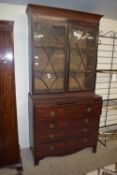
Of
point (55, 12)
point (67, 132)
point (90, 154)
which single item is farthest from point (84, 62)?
point (90, 154)

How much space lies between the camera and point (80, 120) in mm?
2172

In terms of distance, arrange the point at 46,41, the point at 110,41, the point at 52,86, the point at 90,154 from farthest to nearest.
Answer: the point at 110,41 → the point at 90,154 → the point at 52,86 → the point at 46,41

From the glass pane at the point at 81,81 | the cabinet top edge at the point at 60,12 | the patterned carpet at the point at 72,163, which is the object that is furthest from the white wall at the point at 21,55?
the glass pane at the point at 81,81

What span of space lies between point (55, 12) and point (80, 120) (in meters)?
1.50

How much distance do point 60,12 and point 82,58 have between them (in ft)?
2.32

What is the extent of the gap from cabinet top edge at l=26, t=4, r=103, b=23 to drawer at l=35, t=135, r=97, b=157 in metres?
1.73

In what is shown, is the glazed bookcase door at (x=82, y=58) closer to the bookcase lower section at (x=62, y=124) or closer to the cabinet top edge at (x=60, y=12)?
the cabinet top edge at (x=60, y=12)

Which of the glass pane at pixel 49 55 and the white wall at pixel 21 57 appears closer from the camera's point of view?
the glass pane at pixel 49 55

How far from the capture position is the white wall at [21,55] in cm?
203

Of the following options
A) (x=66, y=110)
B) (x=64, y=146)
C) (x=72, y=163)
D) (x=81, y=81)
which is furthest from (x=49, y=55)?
(x=72, y=163)

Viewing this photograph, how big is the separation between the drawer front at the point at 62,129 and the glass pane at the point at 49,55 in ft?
1.55

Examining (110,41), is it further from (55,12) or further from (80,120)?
(80,120)

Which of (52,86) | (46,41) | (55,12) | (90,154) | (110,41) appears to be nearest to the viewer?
(55,12)

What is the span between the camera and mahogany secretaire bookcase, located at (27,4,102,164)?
75.3 inches
